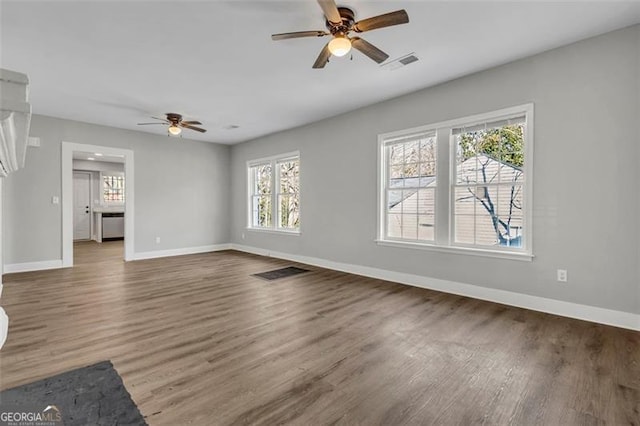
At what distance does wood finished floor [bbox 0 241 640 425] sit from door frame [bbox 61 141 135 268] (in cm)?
176

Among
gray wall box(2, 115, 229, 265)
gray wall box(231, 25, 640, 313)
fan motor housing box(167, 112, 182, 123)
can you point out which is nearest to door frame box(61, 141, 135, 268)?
gray wall box(2, 115, 229, 265)

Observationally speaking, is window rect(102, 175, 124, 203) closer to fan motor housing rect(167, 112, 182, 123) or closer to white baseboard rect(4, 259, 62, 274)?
white baseboard rect(4, 259, 62, 274)

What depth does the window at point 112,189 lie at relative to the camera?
401 inches

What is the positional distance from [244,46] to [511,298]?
413 centimetres

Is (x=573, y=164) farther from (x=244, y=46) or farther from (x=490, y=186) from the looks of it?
(x=244, y=46)

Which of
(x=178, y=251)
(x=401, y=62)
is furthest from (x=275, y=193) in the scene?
(x=401, y=62)

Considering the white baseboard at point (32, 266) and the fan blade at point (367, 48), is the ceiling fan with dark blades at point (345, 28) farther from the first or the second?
the white baseboard at point (32, 266)

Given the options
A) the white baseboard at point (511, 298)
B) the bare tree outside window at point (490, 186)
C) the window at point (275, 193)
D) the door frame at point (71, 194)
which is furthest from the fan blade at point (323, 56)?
the door frame at point (71, 194)

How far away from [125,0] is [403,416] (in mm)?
3588

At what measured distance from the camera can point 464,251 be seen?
3900 mm

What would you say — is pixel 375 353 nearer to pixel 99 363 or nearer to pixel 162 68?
pixel 99 363

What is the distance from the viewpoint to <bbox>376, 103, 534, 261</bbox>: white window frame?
134 inches

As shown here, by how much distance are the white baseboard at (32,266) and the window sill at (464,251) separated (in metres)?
5.91

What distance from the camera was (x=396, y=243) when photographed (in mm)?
4625
